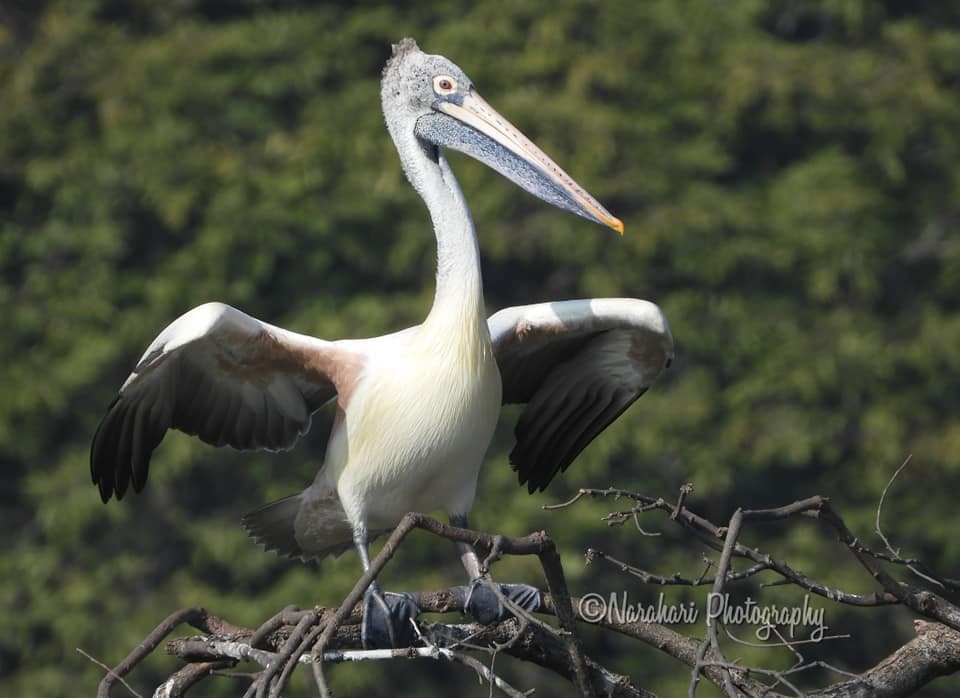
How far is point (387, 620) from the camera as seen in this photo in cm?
387

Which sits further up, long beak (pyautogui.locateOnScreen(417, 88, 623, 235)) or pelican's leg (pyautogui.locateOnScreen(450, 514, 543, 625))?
long beak (pyautogui.locateOnScreen(417, 88, 623, 235))

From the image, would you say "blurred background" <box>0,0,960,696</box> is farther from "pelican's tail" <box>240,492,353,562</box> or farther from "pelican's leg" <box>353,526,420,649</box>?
"pelican's leg" <box>353,526,420,649</box>

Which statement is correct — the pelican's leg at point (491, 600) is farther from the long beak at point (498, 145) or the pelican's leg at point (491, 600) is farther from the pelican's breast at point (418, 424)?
the long beak at point (498, 145)

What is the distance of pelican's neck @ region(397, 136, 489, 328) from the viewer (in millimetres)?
4359

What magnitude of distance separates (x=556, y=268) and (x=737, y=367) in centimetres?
118

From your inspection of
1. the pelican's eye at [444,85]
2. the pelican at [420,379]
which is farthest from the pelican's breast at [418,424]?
the pelican's eye at [444,85]

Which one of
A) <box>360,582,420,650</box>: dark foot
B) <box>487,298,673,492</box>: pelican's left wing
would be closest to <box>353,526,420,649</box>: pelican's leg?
<box>360,582,420,650</box>: dark foot

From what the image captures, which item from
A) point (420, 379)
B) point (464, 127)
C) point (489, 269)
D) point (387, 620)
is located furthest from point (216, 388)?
point (489, 269)

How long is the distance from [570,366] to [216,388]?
41.5 inches

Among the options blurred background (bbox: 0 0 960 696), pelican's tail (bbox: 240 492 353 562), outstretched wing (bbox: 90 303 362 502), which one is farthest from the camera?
blurred background (bbox: 0 0 960 696)

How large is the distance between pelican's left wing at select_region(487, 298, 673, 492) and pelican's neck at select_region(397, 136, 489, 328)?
1.13 feet

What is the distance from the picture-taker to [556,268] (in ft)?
31.1

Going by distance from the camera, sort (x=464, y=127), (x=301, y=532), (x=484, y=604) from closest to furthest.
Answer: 1. (x=484, y=604)
2. (x=464, y=127)
3. (x=301, y=532)

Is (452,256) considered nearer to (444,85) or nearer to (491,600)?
(444,85)
